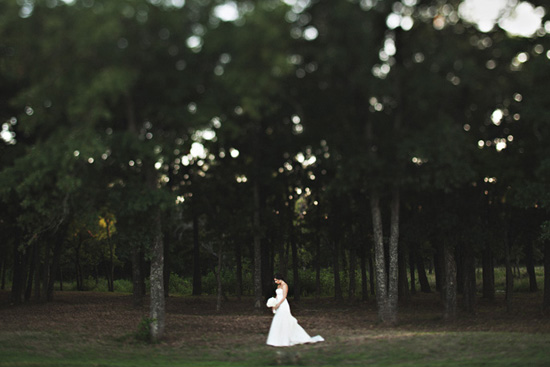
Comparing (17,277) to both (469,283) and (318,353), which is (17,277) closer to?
(318,353)

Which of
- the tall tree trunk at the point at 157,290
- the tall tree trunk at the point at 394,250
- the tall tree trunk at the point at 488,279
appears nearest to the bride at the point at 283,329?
the tall tree trunk at the point at 157,290

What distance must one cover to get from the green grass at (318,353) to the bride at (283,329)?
0.46 m

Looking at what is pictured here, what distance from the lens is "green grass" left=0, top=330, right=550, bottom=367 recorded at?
1452cm

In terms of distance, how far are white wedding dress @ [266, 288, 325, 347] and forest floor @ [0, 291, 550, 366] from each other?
1.35 feet

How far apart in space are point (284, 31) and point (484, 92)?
19.5 ft

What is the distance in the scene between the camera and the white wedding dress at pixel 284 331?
18.1 meters

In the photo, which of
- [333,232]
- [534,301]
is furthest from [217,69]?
[534,301]

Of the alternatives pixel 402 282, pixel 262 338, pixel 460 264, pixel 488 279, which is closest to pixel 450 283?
pixel 262 338

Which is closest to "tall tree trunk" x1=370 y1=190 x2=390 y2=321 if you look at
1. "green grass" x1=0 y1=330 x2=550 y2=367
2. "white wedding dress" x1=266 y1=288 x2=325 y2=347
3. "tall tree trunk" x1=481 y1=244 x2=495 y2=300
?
"green grass" x1=0 y1=330 x2=550 y2=367

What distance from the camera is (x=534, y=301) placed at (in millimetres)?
36969

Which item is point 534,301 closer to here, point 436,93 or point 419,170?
point 419,170

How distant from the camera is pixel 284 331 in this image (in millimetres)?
18109

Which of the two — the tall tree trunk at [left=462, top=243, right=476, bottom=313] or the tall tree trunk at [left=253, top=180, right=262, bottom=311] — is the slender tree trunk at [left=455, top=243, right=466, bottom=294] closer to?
the tall tree trunk at [left=462, top=243, right=476, bottom=313]

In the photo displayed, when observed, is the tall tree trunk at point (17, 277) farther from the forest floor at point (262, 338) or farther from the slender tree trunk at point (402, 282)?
the slender tree trunk at point (402, 282)
